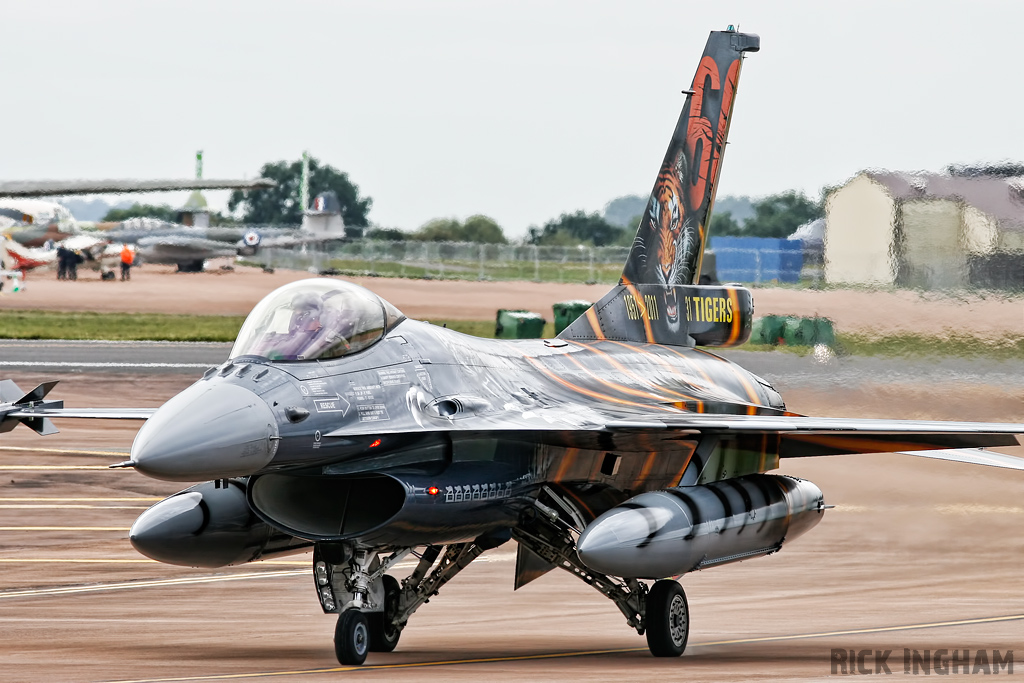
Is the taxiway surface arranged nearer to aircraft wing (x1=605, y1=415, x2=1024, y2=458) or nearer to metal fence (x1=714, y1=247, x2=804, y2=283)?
metal fence (x1=714, y1=247, x2=804, y2=283)

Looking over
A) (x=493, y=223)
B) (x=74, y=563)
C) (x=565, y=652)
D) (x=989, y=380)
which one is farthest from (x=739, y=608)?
(x=493, y=223)

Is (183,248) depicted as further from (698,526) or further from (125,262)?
(698,526)

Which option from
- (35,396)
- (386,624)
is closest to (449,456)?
(386,624)

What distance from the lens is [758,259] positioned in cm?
2578

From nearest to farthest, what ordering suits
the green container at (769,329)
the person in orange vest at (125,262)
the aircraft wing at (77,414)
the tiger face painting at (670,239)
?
the aircraft wing at (77,414)
the tiger face painting at (670,239)
the green container at (769,329)
the person in orange vest at (125,262)

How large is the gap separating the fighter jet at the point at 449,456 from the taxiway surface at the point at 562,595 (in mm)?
779

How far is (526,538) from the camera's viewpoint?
12680mm

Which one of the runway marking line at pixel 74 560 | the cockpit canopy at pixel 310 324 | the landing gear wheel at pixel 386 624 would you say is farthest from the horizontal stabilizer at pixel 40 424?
the runway marking line at pixel 74 560

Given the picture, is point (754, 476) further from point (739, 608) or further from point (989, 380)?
point (989, 380)

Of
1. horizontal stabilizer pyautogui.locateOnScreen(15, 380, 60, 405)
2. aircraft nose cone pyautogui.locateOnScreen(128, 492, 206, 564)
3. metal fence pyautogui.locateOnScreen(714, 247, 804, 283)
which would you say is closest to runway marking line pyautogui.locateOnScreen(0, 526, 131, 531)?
horizontal stabilizer pyautogui.locateOnScreen(15, 380, 60, 405)

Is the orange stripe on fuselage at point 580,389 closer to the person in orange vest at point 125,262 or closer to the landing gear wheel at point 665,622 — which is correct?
the landing gear wheel at point 665,622

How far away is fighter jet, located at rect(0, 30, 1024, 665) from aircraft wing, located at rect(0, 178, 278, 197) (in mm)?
7613

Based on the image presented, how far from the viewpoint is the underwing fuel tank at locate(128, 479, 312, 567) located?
38.6 feet

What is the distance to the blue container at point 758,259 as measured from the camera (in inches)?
898
